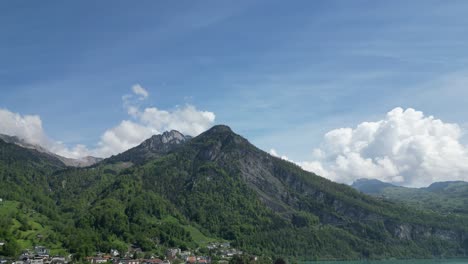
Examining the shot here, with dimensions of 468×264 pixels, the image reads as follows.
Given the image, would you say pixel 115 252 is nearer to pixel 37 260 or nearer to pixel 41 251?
pixel 41 251

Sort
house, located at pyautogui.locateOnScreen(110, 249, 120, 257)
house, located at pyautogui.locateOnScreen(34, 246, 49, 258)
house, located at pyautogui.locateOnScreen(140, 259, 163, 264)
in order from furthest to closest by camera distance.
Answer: house, located at pyautogui.locateOnScreen(110, 249, 120, 257)
house, located at pyautogui.locateOnScreen(140, 259, 163, 264)
house, located at pyautogui.locateOnScreen(34, 246, 49, 258)

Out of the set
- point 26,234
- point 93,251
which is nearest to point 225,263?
point 93,251

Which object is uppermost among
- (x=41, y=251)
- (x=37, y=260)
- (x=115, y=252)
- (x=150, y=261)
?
(x=115, y=252)

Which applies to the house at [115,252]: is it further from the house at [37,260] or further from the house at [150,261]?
the house at [37,260]

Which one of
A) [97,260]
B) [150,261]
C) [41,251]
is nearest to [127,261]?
[150,261]

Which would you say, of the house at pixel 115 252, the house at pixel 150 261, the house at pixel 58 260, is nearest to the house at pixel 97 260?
the house at pixel 58 260

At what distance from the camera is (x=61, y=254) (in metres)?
175

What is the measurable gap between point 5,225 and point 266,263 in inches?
4141

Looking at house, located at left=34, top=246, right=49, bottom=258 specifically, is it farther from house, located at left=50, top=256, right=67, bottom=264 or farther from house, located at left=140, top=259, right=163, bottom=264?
house, located at left=140, top=259, right=163, bottom=264

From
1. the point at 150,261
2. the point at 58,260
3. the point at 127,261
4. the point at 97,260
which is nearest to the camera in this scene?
the point at 58,260

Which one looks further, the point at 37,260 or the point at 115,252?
the point at 115,252

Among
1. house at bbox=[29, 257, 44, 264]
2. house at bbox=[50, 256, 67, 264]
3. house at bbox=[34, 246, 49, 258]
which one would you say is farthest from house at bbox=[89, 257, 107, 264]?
house at bbox=[29, 257, 44, 264]

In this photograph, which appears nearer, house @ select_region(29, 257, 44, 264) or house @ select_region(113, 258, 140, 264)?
house @ select_region(29, 257, 44, 264)

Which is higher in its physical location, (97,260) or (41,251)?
(41,251)
